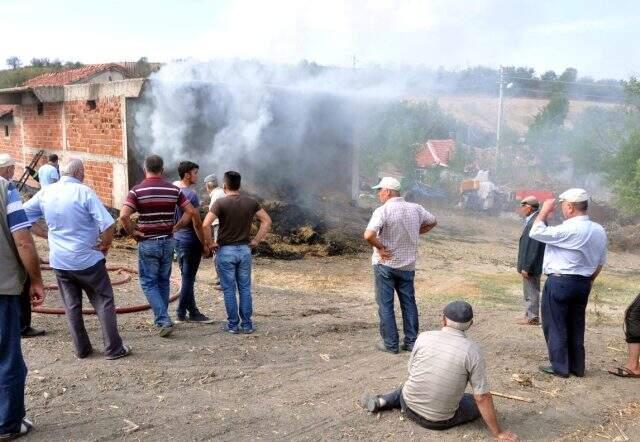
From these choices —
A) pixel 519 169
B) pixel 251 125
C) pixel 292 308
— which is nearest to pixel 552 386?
pixel 292 308

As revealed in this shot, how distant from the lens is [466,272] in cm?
1102

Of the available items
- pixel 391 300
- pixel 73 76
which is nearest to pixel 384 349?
pixel 391 300

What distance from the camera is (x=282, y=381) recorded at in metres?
4.73

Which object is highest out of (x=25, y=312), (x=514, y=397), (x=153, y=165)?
(x=153, y=165)

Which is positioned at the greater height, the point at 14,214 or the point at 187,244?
the point at 14,214

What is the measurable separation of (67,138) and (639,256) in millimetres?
14720

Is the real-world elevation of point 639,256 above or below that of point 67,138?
below

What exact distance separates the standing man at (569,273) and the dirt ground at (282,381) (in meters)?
0.27

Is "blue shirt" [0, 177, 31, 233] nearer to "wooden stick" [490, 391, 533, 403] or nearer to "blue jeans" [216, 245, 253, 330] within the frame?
"blue jeans" [216, 245, 253, 330]

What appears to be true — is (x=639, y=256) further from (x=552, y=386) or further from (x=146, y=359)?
(x=146, y=359)

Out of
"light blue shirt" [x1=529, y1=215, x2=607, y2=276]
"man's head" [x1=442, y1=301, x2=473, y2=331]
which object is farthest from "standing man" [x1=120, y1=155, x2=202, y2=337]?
"light blue shirt" [x1=529, y1=215, x2=607, y2=276]

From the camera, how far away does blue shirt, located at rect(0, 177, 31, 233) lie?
350 centimetres

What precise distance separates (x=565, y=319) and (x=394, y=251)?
1.63 metres

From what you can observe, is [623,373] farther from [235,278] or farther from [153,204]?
[153,204]
